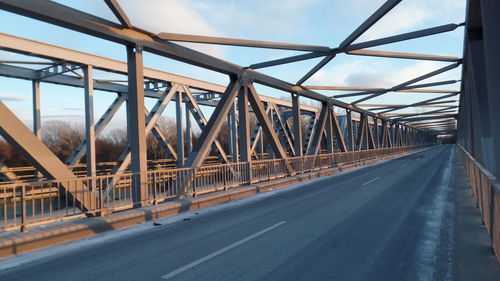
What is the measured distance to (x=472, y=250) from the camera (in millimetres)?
5410

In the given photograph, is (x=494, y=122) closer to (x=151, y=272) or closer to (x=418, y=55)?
(x=151, y=272)

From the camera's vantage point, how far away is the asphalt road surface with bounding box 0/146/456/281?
4.79 meters

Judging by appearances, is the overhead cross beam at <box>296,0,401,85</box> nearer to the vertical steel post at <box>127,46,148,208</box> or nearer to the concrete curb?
the concrete curb

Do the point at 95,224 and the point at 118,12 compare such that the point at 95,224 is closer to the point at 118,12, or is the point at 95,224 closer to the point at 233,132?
the point at 118,12

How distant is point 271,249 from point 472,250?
333 centimetres

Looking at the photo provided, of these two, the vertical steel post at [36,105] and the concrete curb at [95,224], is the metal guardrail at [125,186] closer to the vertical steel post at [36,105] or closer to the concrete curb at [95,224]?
the concrete curb at [95,224]

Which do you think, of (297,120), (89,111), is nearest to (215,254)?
(89,111)

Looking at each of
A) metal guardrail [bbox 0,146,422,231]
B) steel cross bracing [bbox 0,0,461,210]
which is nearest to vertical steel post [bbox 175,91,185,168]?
steel cross bracing [bbox 0,0,461,210]

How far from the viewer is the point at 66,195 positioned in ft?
25.7

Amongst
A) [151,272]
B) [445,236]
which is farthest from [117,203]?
[445,236]

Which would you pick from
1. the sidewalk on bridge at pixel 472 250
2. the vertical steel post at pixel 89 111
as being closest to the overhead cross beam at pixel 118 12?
the vertical steel post at pixel 89 111

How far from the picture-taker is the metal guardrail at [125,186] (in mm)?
7262

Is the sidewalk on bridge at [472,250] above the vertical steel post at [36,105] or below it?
below

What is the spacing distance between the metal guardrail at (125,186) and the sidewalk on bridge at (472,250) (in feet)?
23.3
